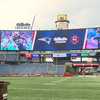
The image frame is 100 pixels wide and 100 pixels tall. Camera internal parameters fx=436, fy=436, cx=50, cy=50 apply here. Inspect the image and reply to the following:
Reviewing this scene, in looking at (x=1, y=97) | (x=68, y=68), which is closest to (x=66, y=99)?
(x=1, y=97)

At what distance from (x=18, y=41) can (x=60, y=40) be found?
34.8 ft

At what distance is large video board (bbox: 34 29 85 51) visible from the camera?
357 feet

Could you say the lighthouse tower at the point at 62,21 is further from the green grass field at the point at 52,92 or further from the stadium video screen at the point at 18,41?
the green grass field at the point at 52,92

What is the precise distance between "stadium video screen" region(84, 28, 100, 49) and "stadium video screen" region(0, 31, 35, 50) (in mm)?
14213

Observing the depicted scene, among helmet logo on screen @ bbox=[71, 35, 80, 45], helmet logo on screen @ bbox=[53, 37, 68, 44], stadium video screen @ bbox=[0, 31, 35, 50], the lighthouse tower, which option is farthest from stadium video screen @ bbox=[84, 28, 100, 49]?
the lighthouse tower

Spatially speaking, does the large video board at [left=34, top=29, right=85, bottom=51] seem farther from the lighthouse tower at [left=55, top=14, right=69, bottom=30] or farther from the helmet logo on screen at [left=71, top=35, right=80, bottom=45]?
the lighthouse tower at [left=55, top=14, right=69, bottom=30]

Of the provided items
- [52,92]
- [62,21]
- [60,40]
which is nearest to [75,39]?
[60,40]

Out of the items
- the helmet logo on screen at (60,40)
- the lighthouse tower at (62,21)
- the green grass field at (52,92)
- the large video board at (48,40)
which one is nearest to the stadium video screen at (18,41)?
the large video board at (48,40)

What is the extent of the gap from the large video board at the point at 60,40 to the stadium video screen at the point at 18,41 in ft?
5.98

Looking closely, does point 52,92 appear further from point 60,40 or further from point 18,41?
point 18,41

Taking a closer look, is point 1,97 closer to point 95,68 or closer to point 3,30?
point 95,68

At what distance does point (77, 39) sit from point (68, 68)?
8.77 meters

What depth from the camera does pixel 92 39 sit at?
106m

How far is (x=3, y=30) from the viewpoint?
115000 millimetres
